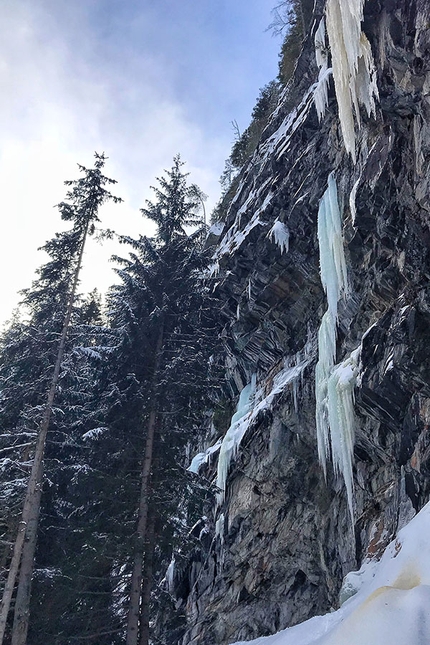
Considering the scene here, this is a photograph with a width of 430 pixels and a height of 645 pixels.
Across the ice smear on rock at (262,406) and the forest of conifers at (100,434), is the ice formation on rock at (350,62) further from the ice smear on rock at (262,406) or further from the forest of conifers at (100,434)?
the ice smear on rock at (262,406)

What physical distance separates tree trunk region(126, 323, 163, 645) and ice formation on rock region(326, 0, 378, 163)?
756 cm

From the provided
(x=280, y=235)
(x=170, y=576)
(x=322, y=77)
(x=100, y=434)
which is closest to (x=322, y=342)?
(x=280, y=235)

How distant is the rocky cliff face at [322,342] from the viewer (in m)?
9.69

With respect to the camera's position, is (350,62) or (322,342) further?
(322,342)

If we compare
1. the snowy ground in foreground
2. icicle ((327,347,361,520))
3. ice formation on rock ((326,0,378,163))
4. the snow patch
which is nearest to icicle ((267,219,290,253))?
ice formation on rock ((326,0,378,163))

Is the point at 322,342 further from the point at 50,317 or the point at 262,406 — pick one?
the point at 50,317

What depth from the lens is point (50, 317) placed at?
1319 centimetres

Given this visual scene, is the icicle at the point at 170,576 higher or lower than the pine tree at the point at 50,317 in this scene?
lower

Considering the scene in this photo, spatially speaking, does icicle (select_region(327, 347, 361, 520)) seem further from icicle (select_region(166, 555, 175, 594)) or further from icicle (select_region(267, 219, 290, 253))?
icicle (select_region(166, 555, 175, 594))

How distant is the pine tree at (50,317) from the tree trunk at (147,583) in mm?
2144

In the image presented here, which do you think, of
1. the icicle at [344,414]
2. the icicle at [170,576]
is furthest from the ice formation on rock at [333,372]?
the icicle at [170,576]

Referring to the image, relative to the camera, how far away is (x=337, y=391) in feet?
37.2

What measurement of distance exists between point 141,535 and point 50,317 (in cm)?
642

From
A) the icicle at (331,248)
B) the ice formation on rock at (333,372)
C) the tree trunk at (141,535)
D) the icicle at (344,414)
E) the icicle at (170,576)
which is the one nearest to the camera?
the tree trunk at (141,535)
